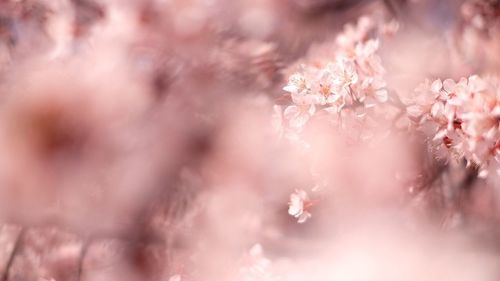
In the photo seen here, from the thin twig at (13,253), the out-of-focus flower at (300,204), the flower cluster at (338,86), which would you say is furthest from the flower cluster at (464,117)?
the thin twig at (13,253)

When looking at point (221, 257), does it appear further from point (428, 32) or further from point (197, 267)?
point (428, 32)

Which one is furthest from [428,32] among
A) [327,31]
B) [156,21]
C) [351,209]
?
[156,21]

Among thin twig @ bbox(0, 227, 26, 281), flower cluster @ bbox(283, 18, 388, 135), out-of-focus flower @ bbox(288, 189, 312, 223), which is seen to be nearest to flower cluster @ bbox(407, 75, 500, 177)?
flower cluster @ bbox(283, 18, 388, 135)

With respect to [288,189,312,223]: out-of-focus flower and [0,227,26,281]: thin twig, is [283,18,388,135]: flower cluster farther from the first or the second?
[0,227,26,281]: thin twig

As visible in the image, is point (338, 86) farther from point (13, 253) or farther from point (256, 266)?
point (13, 253)

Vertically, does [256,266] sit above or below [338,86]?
below

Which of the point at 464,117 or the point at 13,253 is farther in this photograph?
the point at 13,253

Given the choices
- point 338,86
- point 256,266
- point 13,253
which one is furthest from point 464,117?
point 13,253
